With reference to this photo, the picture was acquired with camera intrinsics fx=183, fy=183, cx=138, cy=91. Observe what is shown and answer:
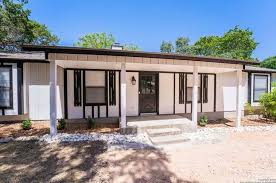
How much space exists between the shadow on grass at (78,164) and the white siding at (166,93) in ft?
15.0

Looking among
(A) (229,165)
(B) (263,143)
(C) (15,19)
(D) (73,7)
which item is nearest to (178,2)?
(D) (73,7)

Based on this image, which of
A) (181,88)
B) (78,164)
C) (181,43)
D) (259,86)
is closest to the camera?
(78,164)

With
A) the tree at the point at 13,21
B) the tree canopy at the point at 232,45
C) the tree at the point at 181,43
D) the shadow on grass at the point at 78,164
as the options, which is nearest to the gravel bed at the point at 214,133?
the shadow on grass at the point at 78,164

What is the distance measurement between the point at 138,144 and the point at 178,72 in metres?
5.33

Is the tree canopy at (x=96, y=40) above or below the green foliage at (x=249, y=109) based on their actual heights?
above

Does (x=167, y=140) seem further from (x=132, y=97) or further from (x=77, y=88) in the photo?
(x=77, y=88)

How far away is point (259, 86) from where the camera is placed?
11.0 metres

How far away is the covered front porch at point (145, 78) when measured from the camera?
6.57 metres

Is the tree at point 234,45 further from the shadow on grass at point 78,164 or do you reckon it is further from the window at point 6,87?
the window at point 6,87

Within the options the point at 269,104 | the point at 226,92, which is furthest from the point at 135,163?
the point at 269,104

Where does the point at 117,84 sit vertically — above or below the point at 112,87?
above

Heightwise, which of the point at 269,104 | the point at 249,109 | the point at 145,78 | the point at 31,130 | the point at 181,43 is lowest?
the point at 31,130

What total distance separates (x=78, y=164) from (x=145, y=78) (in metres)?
5.93

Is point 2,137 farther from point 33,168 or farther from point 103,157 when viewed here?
point 103,157
